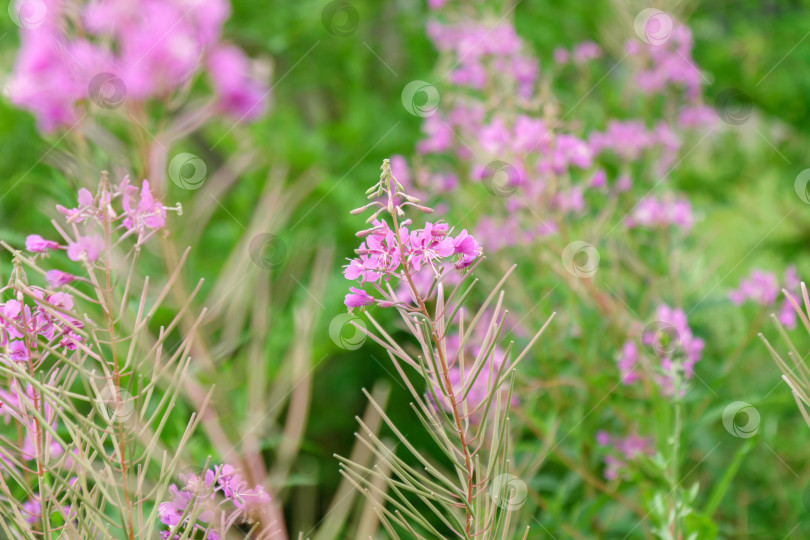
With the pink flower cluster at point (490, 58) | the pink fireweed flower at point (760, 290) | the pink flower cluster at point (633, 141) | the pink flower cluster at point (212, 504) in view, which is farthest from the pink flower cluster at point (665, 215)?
the pink flower cluster at point (212, 504)

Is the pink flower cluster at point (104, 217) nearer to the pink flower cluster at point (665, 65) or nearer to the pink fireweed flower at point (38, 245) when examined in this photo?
the pink fireweed flower at point (38, 245)

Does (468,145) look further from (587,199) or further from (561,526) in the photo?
(561,526)

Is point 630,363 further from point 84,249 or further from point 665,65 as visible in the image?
point 84,249

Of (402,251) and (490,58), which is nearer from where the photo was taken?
(402,251)

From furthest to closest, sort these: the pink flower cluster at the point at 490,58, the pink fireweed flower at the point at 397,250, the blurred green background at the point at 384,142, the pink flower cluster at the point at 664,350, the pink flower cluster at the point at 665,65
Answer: the blurred green background at the point at 384,142
the pink flower cluster at the point at 665,65
the pink flower cluster at the point at 490,58
the pink flower cluster at the point at 664,350
the pink fireweed flower at the point at 397,250

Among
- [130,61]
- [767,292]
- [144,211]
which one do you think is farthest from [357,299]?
[767,292]

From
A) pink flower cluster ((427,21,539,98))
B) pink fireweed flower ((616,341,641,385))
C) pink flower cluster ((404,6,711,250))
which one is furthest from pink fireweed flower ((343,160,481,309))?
pink flower cluster ((427,21,539,98))

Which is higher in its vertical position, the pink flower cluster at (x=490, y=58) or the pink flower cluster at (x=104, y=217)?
the pink flower cluster at (x=490, y=58)

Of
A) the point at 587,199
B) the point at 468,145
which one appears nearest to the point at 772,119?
the point at 587,199
